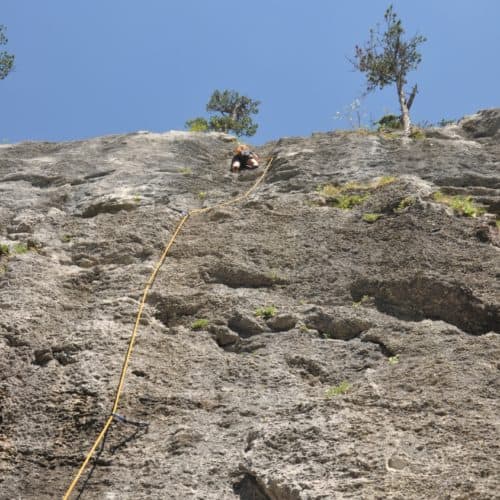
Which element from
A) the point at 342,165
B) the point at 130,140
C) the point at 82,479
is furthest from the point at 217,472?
the point at 130,140

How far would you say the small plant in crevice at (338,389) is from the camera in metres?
6.09

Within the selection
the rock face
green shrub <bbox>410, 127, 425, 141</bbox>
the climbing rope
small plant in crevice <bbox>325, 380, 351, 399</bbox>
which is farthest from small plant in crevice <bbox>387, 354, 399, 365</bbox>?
green shrub <bbox>410, 127, 425, 141</bbox>

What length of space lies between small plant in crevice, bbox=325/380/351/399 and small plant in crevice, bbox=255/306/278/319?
4.23 feet

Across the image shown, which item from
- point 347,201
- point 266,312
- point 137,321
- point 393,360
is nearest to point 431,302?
point 393,360

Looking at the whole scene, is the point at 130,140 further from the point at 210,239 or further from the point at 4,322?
the point at 4,322

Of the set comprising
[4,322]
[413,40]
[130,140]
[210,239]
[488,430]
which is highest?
[413,40]

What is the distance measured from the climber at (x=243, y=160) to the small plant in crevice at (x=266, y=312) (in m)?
4.66

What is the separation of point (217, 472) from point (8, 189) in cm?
681

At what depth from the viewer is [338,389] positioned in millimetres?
6184

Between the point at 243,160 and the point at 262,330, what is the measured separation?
5.23 meters

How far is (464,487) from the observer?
15.2ft

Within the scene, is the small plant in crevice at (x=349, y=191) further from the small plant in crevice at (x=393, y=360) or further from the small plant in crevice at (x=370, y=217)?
the small plant in crevice at (x=393, y=360)

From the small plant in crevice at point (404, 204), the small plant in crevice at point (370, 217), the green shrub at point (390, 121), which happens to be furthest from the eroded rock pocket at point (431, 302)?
the green shrub at point (390, 121)

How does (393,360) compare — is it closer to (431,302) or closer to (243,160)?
(431,302)
